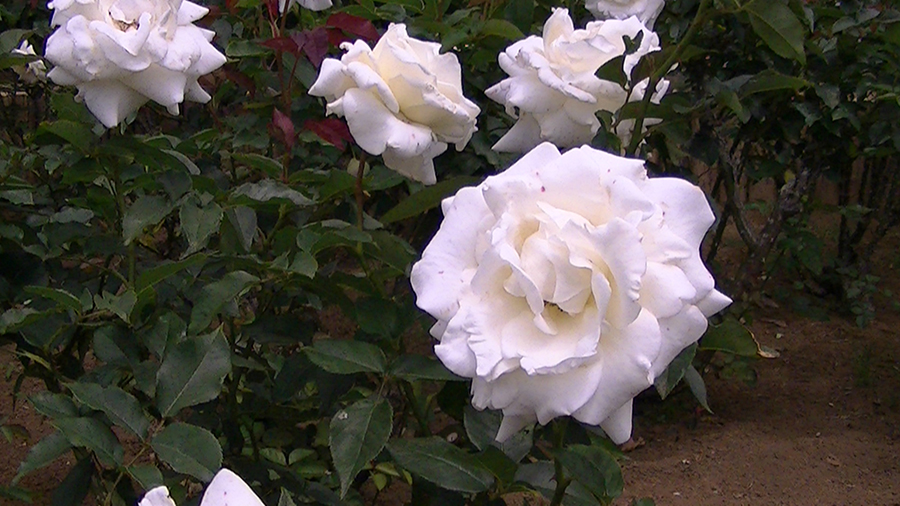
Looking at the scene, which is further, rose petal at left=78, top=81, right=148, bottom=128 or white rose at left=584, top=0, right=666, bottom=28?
white rose at left=584, top=0, right=666, bottom=28

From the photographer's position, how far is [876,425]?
2.77 meters

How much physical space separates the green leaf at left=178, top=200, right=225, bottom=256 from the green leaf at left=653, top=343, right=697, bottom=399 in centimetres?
55

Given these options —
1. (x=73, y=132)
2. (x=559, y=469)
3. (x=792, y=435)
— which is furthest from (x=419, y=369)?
(x=792, y=435)

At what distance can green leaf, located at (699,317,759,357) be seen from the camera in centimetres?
91

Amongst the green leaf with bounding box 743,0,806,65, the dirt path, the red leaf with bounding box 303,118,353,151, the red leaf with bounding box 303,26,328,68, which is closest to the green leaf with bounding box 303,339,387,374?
the red leaf with bounding box 303,118,353,151

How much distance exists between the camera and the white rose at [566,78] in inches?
41.3

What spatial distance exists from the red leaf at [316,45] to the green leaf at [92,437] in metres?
0.52

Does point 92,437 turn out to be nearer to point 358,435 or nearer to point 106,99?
point 358,435

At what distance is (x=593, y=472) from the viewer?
92 centimetres

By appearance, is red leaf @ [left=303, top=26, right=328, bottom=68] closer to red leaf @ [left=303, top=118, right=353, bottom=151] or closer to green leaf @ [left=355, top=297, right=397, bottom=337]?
red leaf @ [left=303, top=118, right=353, bottom=151]

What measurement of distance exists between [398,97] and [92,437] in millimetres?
487

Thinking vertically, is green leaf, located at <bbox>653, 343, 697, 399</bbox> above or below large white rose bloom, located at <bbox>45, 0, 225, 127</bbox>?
below

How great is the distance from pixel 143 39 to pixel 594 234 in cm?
61

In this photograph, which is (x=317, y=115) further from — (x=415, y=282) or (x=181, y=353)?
(x=415, y=282)
